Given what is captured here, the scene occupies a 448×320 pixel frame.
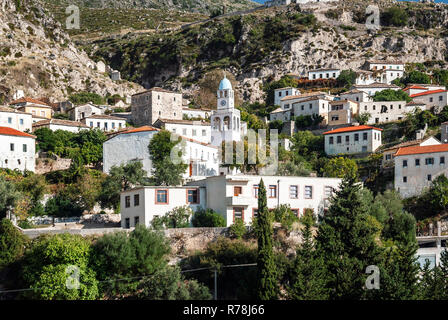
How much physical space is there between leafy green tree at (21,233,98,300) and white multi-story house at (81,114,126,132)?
138 feet

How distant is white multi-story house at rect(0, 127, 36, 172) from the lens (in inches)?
2862

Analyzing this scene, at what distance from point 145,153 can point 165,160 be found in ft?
24.4

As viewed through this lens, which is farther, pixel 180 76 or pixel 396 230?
pixel 180 76

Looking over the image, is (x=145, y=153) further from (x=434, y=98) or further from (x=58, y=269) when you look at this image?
(x=434, y=98)

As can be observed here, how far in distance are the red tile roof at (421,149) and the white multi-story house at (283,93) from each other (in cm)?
4210

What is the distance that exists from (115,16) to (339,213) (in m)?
145

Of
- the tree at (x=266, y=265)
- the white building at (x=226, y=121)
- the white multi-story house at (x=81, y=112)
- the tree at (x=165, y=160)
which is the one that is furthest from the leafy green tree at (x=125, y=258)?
the white multi-story house at (x=81, y=112)

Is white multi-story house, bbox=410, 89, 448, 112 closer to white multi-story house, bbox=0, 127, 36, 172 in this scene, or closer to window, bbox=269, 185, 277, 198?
window, bbox=269, 185, 277, 198

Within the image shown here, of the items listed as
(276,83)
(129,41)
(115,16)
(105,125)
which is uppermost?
(115,16)

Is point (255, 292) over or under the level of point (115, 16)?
under

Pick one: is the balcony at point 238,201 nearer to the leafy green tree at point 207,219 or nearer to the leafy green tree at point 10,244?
the leafy green tree at point 207,219

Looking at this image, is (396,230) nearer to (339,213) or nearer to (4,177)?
(339,213)

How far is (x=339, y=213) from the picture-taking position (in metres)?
52.3
